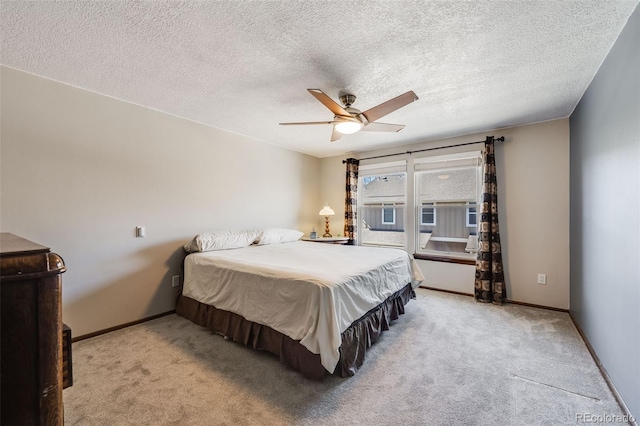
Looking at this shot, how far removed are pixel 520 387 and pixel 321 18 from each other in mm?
2879

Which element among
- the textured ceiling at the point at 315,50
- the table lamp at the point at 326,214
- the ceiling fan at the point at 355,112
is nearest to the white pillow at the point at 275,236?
the table lamp at the point at 326,214

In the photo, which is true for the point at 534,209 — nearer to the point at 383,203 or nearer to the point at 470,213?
the point at 470,213

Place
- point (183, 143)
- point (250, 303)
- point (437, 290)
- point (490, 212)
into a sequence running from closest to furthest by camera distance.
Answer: point (250, 303)
point (183, 143)
point (490, 212)
point (437, 290)

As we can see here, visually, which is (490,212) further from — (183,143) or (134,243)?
(134,243)

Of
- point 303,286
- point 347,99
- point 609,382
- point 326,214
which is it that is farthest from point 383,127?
point 609,382

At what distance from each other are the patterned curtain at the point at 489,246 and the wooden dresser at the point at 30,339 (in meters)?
4.25

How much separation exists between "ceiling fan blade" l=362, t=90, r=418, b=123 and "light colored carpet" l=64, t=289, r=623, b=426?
7.06 ft

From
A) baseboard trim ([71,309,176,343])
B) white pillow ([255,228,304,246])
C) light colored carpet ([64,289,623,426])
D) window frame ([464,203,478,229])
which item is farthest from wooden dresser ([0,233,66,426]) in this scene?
window frame ([464,203,478,229])

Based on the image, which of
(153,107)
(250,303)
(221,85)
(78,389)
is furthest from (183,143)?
(78,389)

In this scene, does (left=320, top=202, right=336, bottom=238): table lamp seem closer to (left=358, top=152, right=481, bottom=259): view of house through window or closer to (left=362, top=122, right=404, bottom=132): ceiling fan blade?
(left=358, top=152, right=481, bottom=259): view of house through window

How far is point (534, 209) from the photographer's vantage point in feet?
11.7

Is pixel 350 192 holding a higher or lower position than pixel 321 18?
lower

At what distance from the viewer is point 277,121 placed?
11.6 ft

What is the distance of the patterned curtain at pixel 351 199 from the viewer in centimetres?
516
